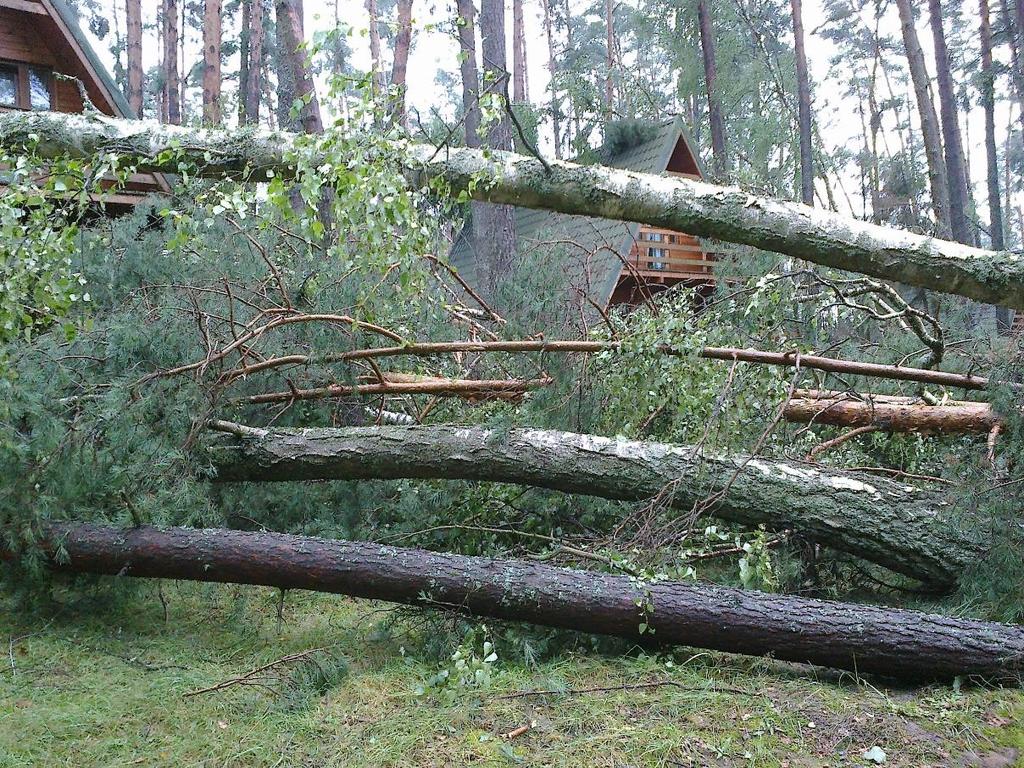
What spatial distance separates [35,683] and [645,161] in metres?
10.5

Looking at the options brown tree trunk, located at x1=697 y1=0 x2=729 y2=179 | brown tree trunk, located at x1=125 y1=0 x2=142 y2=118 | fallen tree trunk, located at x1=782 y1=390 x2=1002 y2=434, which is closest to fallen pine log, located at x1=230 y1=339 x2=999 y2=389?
fallen tree trunk, located at x1=782 y1=390 x2=1002 y2=434

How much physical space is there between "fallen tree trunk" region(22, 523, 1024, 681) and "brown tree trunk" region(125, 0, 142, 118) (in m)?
17.7

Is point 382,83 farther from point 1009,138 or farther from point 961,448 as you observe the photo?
point 1009,138

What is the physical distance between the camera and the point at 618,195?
13.2 feet

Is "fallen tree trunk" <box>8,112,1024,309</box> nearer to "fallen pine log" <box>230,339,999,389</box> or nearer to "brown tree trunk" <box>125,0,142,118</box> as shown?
"fallen pine log" <box>230,339,999,389</box>

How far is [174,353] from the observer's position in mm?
4621

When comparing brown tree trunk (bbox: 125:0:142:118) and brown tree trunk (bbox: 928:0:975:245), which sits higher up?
brown tree trunk (bbox: 125:0:142:118)

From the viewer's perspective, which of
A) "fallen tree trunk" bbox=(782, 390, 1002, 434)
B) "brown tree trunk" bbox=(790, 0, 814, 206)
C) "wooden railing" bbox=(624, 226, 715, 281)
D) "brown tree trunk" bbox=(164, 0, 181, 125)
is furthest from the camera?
"brown tree trunk" bbox=(164, 0, 181, 125)

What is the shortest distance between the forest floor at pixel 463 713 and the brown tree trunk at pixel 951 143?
11596mm

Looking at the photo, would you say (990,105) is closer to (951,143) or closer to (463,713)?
(951,143)

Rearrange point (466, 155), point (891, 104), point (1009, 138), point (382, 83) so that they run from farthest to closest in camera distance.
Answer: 1. point (1009, 138)
2. point (891, 104)
3. point (466, 155)
4. point (382, 83)

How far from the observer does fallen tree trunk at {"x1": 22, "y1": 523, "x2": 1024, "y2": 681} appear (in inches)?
119

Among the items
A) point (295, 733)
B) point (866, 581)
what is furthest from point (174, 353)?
point (866, 581)

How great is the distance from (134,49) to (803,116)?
50.1 feet
